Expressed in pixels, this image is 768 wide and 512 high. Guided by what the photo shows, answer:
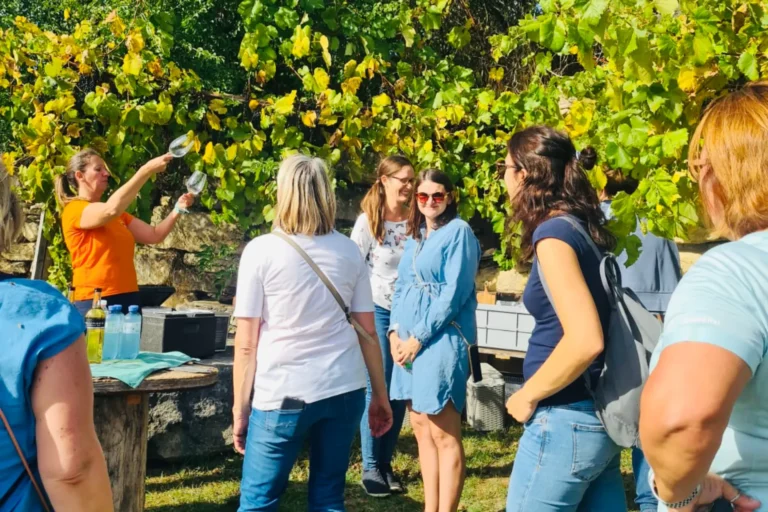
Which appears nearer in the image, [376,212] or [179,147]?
[376,212]

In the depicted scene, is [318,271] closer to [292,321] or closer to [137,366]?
[292,321]

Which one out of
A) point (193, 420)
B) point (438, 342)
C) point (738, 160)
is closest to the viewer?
→ point (738, 160)

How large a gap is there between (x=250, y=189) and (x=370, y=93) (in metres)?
3.01

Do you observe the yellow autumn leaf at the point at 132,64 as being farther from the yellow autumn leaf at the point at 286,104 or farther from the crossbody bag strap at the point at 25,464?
the crossbody bag strap at the point at 25,464

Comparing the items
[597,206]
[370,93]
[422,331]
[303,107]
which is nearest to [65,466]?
[597,206]

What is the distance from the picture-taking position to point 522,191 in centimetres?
212

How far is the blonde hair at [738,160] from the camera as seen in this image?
111 cm

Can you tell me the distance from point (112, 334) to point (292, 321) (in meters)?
0.99

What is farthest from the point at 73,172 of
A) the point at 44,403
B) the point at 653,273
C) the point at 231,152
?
the point at 44,403

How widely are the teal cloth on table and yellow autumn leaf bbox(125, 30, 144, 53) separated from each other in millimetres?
2167

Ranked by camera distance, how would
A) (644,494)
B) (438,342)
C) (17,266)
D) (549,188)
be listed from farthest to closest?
(17,266) → (438,342) → (644,494) → (549,188)

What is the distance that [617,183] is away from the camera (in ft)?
12.8

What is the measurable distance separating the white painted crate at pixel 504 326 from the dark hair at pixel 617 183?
1827mm

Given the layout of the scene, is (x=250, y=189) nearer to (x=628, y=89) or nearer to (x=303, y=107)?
(x=303, y=107)
